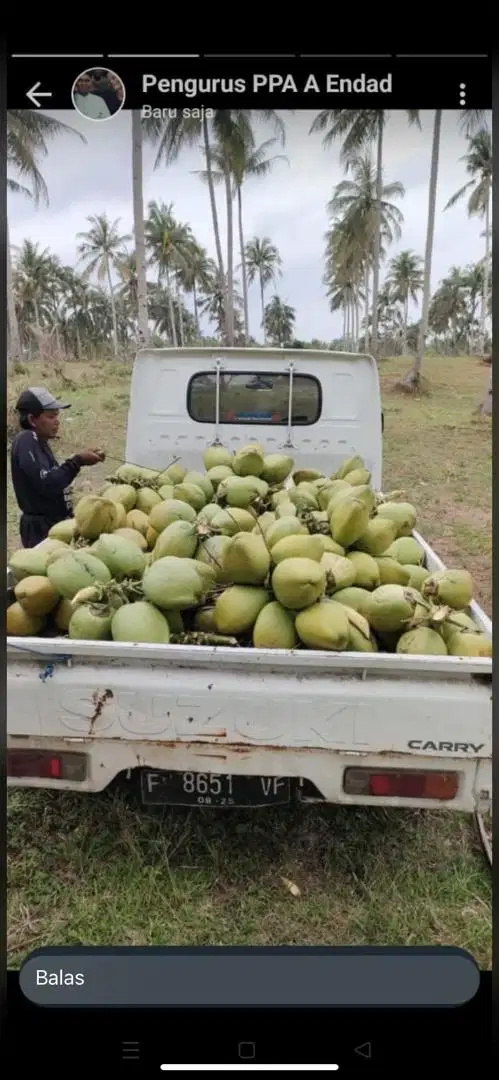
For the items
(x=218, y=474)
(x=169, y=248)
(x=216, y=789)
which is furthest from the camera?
(x=169, y=248)

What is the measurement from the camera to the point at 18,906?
5.26 ft

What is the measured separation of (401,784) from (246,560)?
851 millimetres

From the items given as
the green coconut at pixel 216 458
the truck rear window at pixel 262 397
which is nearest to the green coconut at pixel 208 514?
the green coconut at pixel 216 458

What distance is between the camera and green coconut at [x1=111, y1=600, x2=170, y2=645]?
2119 millimetres

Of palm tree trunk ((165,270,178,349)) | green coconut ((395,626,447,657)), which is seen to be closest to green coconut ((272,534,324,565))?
green coconut ((395,626,447,657))

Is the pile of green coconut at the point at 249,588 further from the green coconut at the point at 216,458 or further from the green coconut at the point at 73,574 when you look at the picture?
the green coconut at the point at 216,458

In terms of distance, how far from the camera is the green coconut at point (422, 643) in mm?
2184

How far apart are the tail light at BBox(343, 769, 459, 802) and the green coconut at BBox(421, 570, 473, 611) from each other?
0.61m

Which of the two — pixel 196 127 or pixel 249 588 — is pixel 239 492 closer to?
pixel 249 588

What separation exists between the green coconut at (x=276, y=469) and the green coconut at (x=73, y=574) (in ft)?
5.67
